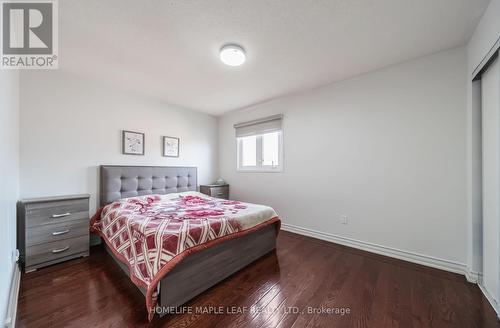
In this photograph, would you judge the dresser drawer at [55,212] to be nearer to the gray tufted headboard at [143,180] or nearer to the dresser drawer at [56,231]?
the dresser drawer at [56,231]

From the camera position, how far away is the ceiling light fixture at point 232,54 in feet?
6.08

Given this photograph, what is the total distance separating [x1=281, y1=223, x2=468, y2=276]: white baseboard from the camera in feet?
6.19

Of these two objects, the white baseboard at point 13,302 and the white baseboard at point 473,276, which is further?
the white baseboard at point 473,276

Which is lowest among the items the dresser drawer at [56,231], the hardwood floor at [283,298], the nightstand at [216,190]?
the hardwood floor at [283,298]

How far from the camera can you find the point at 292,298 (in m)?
1.55

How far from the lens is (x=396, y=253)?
2.21 m

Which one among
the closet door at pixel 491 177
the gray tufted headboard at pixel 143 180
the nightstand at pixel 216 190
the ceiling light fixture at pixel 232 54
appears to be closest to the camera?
the closet door at pixel 491 177

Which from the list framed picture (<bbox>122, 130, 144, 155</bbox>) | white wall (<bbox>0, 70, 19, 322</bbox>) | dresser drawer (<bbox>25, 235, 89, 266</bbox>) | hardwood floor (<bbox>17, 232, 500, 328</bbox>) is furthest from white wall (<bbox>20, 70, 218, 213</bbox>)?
hardwood floor (<bbox>17, 232, 500, 328</bbox>)

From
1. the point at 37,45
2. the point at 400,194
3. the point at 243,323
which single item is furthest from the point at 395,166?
the point at 37,45

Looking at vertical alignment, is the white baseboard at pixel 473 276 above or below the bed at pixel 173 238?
below

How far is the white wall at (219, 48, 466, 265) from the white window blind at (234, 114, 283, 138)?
0.55 feet

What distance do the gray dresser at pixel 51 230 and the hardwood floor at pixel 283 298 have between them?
0.13 metres

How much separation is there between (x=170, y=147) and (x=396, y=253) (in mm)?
3672

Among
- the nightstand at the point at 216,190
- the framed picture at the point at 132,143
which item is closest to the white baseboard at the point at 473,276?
the nightstand at the point at 216,190
